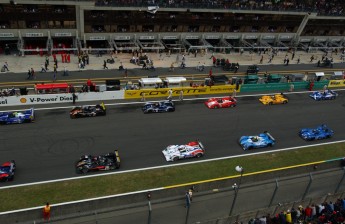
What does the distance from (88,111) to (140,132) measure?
6155mm

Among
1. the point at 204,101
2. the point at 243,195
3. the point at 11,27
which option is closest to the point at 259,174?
the point at 243,195

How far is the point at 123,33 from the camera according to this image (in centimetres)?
5616

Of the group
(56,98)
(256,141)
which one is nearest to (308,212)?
(256,141)

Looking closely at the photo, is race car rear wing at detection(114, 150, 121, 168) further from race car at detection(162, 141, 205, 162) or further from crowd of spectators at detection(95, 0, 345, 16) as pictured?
crowd of spectators at detection(95, 0, 345, 16)

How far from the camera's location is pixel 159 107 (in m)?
39.0

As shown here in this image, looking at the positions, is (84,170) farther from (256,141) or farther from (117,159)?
(256,141)

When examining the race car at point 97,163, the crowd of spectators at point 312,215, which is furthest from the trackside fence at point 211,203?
the race car at point 97,163

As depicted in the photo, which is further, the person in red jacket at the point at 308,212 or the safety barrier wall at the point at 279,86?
the safety barrier wall at the point at 279,86

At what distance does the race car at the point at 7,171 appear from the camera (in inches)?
1056

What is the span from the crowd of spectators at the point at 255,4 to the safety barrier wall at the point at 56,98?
18.2 m

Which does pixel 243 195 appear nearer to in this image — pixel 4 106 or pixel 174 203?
pixel 174 203

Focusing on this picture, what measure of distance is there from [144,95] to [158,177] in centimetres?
1465

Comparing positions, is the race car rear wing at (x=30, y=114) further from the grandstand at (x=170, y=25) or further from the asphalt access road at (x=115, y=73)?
the grandstand at (x=170, y=25)

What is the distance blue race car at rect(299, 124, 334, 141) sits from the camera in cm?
3688
